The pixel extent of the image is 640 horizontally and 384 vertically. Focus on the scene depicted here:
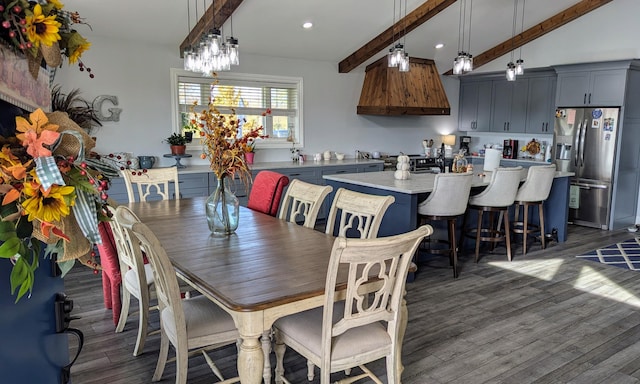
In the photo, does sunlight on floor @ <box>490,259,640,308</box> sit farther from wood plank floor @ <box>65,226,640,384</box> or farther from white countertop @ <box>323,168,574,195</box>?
white countertop @ <box>323,168,574,195</box>

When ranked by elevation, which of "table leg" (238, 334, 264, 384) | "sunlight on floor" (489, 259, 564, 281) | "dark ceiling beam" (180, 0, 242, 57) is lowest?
"sunlight on floor" (489, 259, 564, 281)

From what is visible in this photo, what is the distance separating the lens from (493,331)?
329 centimetres

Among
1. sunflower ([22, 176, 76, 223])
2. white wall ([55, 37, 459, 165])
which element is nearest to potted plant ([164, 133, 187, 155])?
white wall ([55, 37, 459, 165])

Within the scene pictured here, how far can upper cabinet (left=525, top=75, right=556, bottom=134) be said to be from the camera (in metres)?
7.36

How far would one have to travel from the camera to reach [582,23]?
6754 millimetres

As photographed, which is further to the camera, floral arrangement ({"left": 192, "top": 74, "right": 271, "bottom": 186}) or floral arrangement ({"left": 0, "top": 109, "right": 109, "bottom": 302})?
floral arrangement ({"left": 192, "top": 74, "right": 271, "bottom": 186})

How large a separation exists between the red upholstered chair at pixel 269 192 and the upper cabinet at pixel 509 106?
5.67m

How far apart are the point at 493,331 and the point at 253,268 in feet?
6.64

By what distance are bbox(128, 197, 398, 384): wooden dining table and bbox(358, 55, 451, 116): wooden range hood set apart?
14.8 feet

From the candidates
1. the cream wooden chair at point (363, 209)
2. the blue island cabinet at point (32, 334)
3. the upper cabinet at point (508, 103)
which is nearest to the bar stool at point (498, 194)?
the cream wooden chair at point (363, 209)

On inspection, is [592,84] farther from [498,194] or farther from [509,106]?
[498,194]

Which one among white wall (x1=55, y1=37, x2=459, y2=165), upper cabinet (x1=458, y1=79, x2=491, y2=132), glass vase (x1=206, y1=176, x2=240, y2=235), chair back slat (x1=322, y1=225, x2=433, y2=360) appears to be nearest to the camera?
chair back slat (x1=322, y1=225, x2=433, y2=360)

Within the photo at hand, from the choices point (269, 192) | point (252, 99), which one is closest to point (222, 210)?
point (269, 192)

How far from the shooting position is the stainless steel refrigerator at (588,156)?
6.35m
